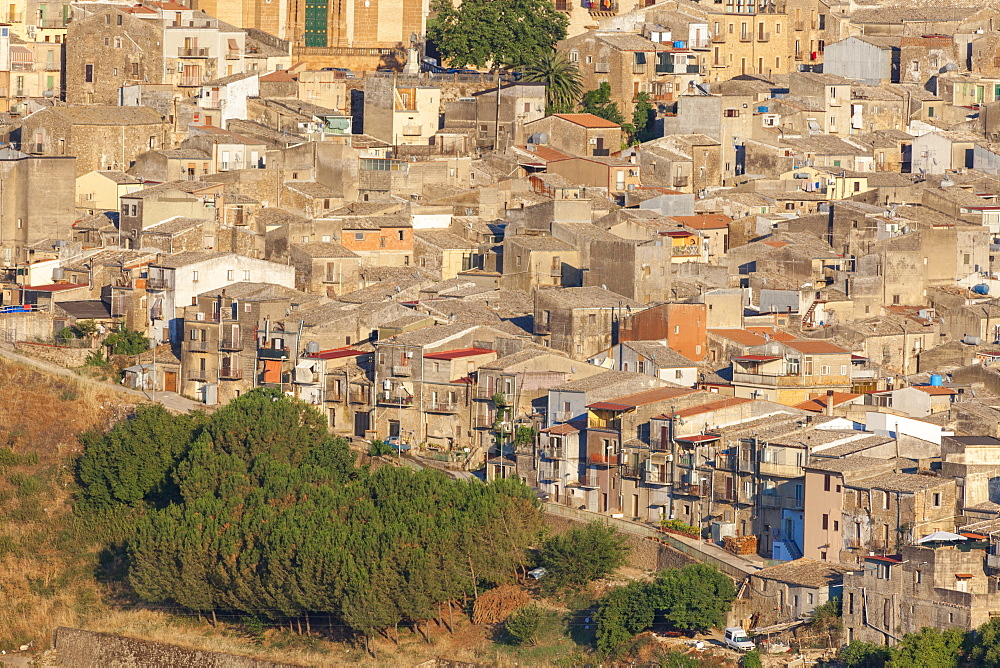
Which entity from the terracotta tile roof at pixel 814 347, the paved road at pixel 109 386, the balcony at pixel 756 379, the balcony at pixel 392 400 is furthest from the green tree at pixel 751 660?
the paved road at pixel 109 386

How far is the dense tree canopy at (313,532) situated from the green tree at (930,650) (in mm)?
9976

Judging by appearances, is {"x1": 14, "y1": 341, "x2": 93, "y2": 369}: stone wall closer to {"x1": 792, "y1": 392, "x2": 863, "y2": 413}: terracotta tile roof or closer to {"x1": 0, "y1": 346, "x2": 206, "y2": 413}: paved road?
{"x1": 0, "y1": 346, "x2": 206, "y2": 413}: paved road

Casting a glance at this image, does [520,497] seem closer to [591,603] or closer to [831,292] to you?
[591,603]

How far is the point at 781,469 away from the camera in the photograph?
1912 inches

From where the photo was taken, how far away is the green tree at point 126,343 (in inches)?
2445

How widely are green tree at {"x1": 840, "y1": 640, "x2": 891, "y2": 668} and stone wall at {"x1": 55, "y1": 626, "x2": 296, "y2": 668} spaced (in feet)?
39.7

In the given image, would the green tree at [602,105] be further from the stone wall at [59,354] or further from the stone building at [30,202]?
the stone wall at [59,354]

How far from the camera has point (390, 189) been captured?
71.0 m

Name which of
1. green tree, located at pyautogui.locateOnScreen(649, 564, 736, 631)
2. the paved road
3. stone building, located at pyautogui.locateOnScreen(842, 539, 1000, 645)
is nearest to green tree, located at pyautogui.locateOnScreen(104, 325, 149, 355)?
the paved road

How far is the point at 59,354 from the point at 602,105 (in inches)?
863

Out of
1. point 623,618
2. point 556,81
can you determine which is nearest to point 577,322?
point 623,618

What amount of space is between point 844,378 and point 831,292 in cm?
723

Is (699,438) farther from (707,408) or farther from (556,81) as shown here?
(556,81)

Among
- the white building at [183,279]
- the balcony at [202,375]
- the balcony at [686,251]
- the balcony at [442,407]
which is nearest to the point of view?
the balcony at [442,407]
